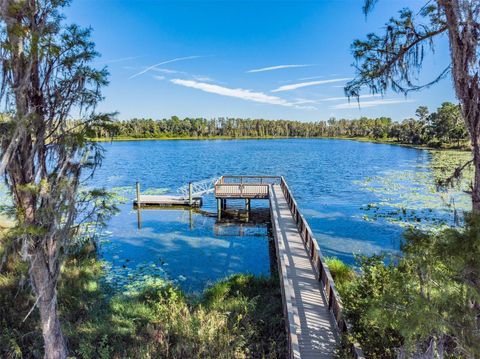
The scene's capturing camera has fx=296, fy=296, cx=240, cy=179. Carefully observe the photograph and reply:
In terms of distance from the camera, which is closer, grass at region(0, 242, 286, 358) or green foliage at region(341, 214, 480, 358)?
green foliage at region(341, 214, 480, 358)

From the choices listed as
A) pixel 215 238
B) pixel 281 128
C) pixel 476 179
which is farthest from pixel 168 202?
pixel 281 128

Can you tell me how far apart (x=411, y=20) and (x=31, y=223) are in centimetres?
645

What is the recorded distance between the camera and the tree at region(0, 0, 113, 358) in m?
3.88

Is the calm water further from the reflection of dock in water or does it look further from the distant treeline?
the distant treeline

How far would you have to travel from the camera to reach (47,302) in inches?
189

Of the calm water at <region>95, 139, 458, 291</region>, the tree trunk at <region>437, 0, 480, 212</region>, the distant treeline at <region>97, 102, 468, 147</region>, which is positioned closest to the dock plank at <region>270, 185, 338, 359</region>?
the calm water at <region>95, 139, 458, 291</region>

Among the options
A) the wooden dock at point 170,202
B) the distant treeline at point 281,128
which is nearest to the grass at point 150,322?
the wooden dock at point 170,202

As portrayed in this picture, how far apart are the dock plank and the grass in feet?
2.17

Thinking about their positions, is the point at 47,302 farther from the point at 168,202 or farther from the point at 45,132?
the point at 168,202

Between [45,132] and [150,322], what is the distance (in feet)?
16.9

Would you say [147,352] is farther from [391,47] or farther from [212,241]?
[212,241]

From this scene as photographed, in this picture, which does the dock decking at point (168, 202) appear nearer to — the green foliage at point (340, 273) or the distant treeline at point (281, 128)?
the green foliage at point (340, 273)

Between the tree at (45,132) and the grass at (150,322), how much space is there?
29.6 inches

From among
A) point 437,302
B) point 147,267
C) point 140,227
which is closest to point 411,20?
point 437,302
